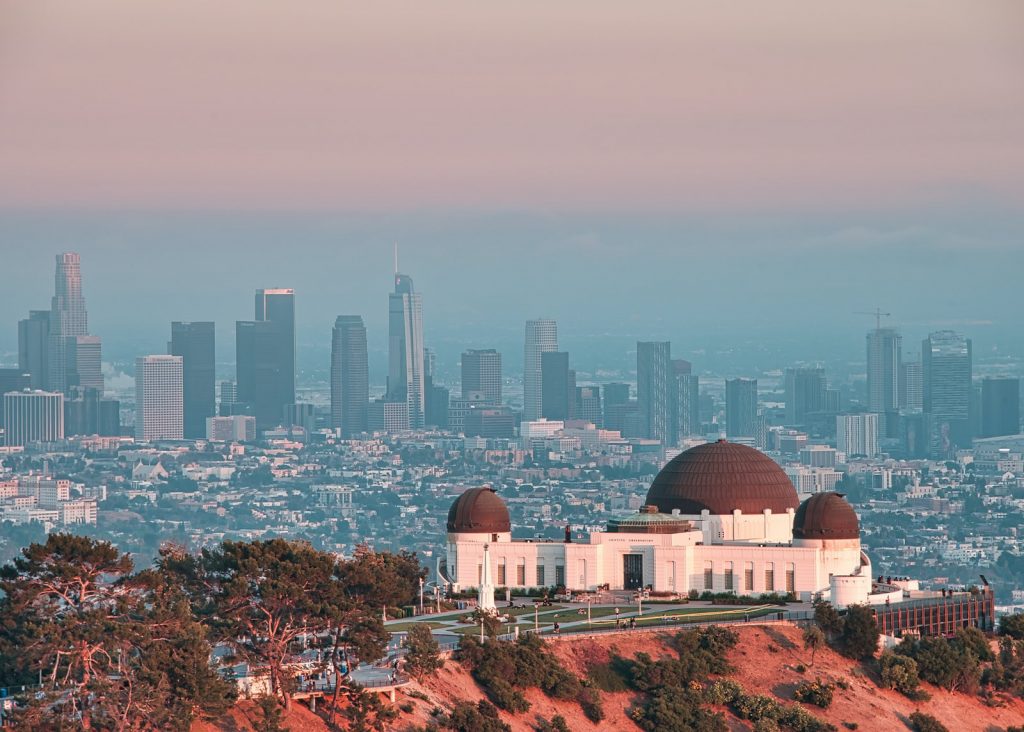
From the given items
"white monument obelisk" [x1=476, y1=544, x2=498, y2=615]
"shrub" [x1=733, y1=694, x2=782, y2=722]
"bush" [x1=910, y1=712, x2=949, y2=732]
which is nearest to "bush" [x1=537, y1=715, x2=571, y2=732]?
"shrub" [x1=733, y1=694, x2=782, y2=722]

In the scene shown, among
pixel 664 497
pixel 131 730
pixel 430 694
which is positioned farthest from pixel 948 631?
pixel 131 730

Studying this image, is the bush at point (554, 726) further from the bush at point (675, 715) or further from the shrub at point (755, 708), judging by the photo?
the shrub at point (755, 708)

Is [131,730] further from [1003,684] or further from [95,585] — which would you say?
[1003,684]

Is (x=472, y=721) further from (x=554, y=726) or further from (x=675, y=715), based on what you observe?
(x=675, y=715)

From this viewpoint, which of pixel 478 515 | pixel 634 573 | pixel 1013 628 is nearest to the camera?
pixel 1013 628

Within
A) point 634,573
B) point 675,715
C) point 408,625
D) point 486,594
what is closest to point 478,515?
point 634,573

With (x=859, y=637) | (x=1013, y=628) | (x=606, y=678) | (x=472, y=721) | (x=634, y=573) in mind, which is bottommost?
(x=472, y=721)
